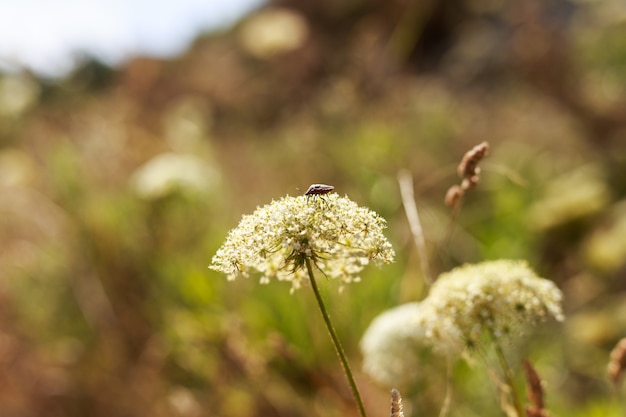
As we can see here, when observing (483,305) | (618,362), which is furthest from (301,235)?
(618,362)

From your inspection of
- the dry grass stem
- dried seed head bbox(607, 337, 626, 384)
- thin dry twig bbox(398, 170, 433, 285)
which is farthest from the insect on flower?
dried seed head bbox(607, 337, 626, 384)

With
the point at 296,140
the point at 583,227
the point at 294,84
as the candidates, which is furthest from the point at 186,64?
the point at 583,227

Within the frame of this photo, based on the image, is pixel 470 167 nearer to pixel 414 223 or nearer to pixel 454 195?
pixel 454 195

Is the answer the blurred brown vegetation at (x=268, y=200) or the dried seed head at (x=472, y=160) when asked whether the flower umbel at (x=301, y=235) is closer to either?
the dried seed head at (x=472, y=160)

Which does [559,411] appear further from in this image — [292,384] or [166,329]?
[166,329]

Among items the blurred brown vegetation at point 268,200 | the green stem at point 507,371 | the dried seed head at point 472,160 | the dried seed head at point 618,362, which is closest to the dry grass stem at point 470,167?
the dried seed head at point 472,160

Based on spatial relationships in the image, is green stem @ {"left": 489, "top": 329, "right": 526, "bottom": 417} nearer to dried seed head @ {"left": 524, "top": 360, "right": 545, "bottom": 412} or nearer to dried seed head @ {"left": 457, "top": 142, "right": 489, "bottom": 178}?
dried seed head @ {"left": 524, "top": 360, "right": 545, "bottom": 412}
